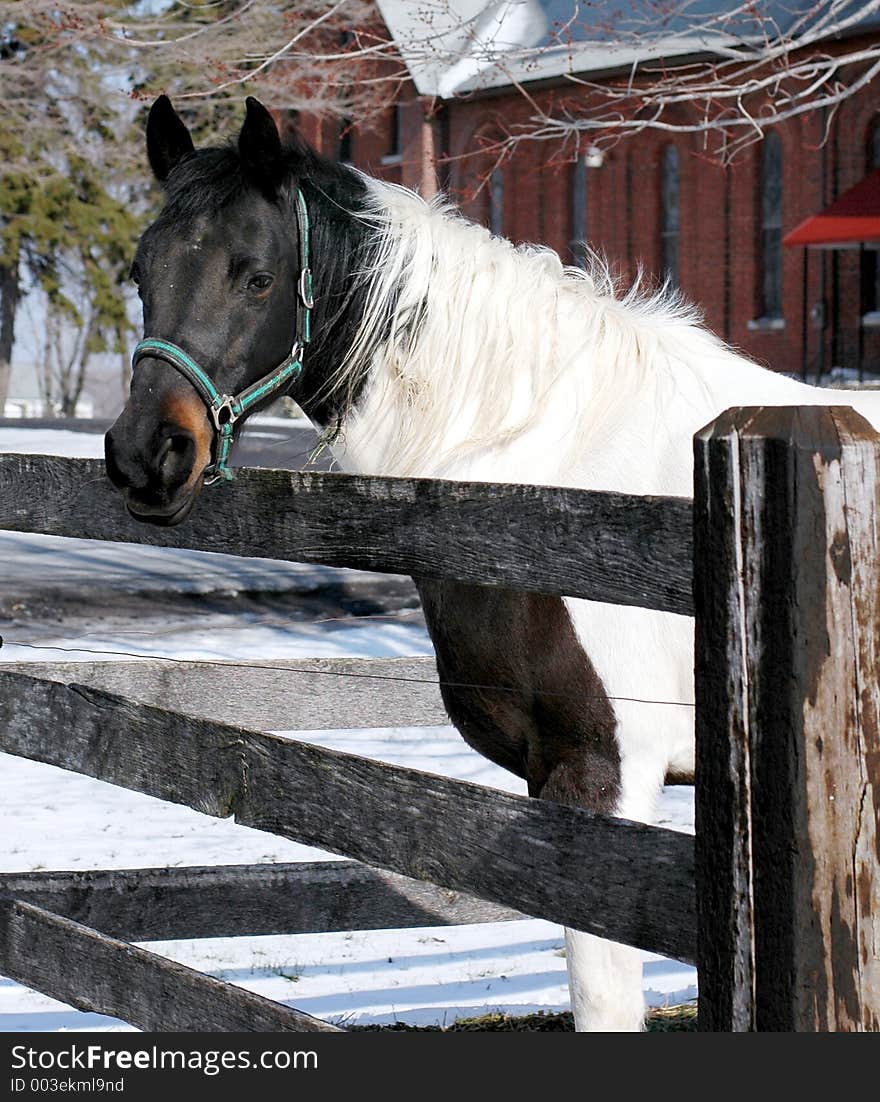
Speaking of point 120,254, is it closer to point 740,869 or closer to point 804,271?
point 804,271

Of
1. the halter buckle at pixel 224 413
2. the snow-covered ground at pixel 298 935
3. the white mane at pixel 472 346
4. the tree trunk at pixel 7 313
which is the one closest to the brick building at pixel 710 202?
the tree trunk at pixel 7 313

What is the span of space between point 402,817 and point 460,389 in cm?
124

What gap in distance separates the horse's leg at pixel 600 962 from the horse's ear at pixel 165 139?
175 centimetres

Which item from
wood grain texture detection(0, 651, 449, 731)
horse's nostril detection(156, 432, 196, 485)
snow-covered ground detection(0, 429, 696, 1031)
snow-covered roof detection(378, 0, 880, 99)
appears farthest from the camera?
snow-covered roof detection(378, 0, 880, 99)

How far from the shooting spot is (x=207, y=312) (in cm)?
295

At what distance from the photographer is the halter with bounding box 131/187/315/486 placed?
2.86 metres

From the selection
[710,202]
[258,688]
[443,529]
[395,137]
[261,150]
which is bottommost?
[258,688]

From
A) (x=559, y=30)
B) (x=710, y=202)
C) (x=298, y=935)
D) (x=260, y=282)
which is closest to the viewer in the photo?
(x=260, y=282)

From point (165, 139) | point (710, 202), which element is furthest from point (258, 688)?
point (710, 202)

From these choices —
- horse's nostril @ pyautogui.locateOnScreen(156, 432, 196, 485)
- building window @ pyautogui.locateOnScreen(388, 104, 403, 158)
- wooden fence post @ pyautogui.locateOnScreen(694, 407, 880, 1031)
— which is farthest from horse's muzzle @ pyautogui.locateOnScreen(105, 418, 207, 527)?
building window @ pyautogui.locateOnScreen(388, 104, 403, 158)

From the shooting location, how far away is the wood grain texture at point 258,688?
3762mm

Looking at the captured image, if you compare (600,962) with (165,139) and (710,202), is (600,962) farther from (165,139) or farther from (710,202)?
(710,202)

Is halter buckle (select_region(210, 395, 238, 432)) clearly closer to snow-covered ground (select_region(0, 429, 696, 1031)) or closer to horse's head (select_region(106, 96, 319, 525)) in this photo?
horse's head (select_region(106, 96, 319, 525))

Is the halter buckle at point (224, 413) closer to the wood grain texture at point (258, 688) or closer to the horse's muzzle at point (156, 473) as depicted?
the horse's muzzle at point (156, 473)
